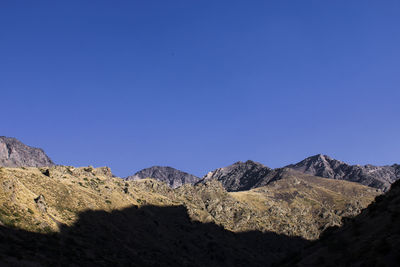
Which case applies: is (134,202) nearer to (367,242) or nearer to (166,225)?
(166,225)

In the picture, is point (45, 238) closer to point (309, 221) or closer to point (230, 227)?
point (230, 227)

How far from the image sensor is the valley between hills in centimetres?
2204

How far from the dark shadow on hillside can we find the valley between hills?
1.02 feet

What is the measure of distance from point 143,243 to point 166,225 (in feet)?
73.7

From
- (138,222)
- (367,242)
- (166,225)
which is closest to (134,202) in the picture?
(166,225)

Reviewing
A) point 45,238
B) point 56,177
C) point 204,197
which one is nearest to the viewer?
point 45,238

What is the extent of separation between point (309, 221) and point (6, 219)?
479 ft

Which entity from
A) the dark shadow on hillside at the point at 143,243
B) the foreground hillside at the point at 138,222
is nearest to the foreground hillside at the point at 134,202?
the foreground hillside at the point at 138,222

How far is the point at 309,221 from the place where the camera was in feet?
546

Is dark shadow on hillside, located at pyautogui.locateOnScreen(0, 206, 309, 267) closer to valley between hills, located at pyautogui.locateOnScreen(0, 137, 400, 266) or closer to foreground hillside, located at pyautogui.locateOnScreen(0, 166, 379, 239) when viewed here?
valley between hills, located at pyautogui.locateOnScreen(0, 137, 400, 266)

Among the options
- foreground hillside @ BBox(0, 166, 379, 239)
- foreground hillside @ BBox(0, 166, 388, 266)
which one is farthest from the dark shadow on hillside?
foreground hillside @ BBox(0, 166, 379, 239)

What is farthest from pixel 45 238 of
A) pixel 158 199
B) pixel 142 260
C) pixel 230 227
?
pixel 230 227

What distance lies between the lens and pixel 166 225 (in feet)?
364

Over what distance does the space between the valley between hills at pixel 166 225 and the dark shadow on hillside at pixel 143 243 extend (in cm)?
31
